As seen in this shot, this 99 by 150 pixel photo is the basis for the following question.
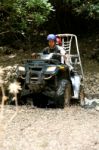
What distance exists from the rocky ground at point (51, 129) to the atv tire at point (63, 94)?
7.1 inches

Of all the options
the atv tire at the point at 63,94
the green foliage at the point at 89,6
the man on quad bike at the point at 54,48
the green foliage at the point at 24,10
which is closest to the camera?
the green foliage at the point at 24,10

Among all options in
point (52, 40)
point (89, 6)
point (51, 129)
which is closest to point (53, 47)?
point (52, 40)

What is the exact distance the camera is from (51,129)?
6.96 m

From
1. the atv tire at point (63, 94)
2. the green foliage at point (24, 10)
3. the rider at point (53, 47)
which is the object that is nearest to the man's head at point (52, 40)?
the rider at point (53, 47)

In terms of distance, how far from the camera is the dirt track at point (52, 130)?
5789 millimetres

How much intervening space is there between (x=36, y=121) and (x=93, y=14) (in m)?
7.90

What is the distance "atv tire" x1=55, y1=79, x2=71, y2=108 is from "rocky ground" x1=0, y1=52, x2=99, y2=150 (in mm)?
179

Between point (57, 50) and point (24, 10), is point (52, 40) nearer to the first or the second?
point (57, 50)

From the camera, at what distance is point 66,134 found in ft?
21.5

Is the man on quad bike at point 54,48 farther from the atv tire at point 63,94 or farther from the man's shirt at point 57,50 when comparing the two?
the atv tire at point 63,94

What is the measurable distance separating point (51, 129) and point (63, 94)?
2.56m

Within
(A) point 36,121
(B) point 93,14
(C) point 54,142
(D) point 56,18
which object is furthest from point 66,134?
(D) point 56,18

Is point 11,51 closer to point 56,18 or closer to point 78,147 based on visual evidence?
point 56,18

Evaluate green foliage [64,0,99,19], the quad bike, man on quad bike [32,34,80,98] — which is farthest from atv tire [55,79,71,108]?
green foliage [64,0,99,19]
